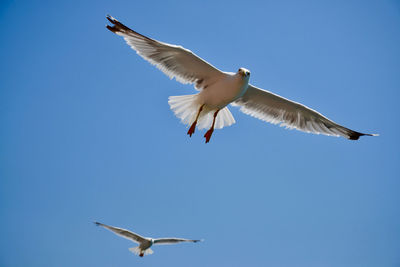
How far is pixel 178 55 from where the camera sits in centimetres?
706

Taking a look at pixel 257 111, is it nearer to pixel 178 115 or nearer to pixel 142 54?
pixel 178 115

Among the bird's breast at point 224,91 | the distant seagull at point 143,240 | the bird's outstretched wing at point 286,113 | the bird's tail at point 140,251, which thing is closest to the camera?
the bird's breast at point 224,91

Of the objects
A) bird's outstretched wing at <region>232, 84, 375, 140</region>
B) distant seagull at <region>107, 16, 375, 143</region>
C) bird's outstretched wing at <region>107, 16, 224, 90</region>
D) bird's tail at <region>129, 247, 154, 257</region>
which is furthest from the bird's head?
bird's tail at <region>129, 247, 154, 257</region>

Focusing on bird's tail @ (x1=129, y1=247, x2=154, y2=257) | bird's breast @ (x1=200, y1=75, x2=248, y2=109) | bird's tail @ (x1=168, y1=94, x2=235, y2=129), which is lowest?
bird's tail @ (x1=129, y1=247, x2=154, y2=257)

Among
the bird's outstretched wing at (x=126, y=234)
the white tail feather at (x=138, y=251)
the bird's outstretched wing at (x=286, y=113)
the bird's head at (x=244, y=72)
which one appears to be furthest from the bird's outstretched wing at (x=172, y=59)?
the white tail feather at (x=138, y=251)

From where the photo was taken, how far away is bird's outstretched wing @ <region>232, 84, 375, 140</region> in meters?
8.05

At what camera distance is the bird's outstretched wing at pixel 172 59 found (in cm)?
654

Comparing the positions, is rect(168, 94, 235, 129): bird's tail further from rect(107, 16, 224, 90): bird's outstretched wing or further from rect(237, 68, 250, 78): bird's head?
rect(237, 68, 250, 78): bird's head

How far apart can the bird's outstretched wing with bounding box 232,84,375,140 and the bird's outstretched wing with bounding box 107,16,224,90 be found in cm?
95

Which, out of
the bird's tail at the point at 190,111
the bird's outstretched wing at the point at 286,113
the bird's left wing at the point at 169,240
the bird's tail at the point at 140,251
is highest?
the bird's outstretched wing at the point at 286,113

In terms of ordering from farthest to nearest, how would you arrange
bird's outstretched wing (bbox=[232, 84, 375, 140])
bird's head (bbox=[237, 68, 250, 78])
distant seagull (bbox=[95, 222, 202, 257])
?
distant seagull (bbox=[95, 222, 202, 257]) < bird's outstretched wing (bbox=[232, 84, 375, 140]) < bird's head (bbox=[237, 68, 250, 78])

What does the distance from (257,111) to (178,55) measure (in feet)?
7.07

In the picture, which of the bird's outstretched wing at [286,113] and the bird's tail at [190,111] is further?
the bird's outstretched wing at [286,113]

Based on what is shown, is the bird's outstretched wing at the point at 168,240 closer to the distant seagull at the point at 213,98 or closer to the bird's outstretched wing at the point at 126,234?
the bird's outstretched wing at the point at 126,234
